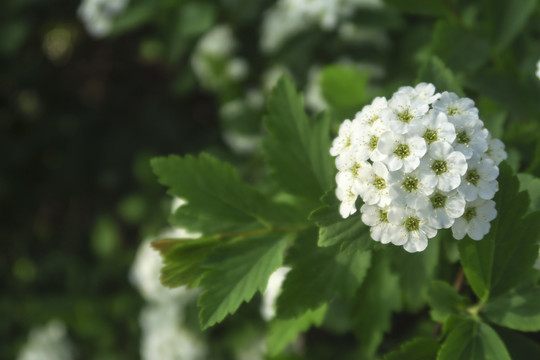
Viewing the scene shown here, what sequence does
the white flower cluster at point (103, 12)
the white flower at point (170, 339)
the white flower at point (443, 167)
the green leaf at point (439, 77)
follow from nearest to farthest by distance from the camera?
the white flower at point (443, 167) → the green leaf at point (439, 77) → the white flower cluster at point (103, 12) → the white flower at point (170, 339)

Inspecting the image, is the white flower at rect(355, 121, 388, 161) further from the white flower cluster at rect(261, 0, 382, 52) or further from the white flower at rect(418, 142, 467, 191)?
the white flower cluster at rect(261, 0, 382, 52)

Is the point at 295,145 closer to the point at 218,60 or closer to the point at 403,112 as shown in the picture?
the point at 403,112

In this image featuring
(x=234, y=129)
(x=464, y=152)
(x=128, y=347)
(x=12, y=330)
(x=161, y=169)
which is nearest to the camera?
(x=464, y=152)

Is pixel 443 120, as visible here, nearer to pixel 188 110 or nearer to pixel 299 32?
pixel 299 32

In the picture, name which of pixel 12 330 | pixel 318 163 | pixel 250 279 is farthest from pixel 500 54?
pixel 12 330

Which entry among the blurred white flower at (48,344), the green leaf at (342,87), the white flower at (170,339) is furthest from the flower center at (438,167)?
the blurred white flower at (48,344)

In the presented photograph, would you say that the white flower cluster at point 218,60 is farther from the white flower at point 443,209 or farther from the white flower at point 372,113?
the white flower at point 443,209
